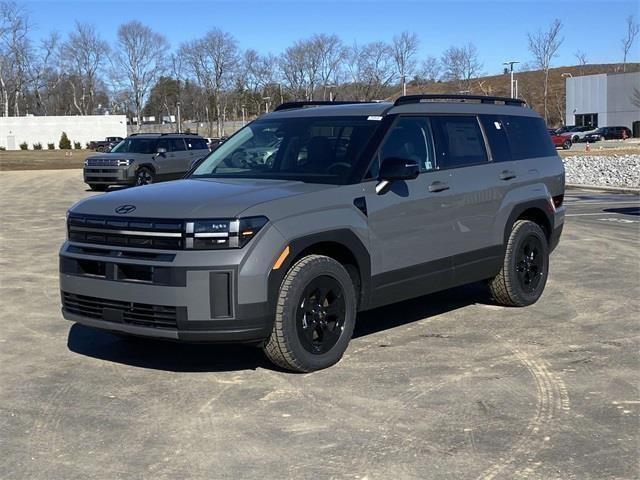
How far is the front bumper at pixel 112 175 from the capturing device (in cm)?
2339

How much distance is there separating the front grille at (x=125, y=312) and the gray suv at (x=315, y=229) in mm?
11

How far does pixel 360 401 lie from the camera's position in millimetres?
4996

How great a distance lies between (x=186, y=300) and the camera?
5.02 metres

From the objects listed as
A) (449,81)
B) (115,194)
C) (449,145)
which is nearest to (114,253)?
(115,194)

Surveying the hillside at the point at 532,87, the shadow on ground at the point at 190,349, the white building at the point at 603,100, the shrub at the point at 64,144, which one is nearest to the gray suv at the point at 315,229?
the shadow on ground at the point at 190,349

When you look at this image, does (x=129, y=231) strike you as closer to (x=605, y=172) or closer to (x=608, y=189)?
(x=608, y=189)

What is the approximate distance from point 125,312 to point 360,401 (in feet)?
5.51

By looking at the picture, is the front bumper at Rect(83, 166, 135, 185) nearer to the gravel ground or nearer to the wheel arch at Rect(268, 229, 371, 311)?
the gravel ground

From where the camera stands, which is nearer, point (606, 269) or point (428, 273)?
point (428, 273)

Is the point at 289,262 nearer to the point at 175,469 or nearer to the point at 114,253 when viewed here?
the point at 114,253

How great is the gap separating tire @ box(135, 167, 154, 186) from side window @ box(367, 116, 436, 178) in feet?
59.6

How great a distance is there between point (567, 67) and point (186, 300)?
672 feet

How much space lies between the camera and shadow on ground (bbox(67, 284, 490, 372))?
5.88 meters

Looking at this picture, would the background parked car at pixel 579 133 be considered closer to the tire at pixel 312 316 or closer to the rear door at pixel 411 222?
the rear door at pixel 411 222
